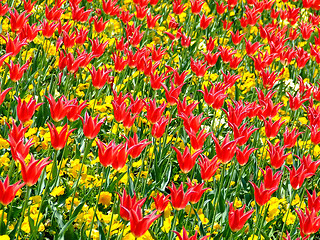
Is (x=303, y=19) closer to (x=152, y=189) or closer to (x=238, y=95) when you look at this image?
(x=238, y=95)

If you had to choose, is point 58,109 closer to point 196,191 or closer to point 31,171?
point 31,171

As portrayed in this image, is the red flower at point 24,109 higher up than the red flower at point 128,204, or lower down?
higher up

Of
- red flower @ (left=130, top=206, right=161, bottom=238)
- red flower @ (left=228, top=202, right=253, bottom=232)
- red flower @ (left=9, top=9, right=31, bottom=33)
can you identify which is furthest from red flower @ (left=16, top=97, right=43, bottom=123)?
red flower @ (left=9, top=9, right=31, bottom=33)

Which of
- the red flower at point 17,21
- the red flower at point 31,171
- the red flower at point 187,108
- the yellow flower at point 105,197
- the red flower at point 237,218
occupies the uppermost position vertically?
the red flower at point 17,21

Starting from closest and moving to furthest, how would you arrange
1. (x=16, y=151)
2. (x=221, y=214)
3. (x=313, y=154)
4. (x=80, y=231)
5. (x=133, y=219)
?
(x=133, y=219) → (x=16, y=151) → (x=80, y=231) → (x=221, y=214) → (x=313, y=154)

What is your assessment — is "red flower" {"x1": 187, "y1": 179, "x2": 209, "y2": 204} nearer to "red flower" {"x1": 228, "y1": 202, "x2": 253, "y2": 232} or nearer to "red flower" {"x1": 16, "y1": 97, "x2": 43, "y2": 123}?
"red flower" {"x1": 228, "y1": 202, "x2": 253, "y2": 232}

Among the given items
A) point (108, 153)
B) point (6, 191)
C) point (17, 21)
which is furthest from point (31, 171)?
point (17, 21)

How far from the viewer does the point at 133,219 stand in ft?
6.34

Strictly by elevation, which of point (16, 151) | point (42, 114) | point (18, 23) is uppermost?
point (18, 23)

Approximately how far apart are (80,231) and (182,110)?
945mm

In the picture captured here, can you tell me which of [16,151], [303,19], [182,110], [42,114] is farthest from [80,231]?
[303,19]

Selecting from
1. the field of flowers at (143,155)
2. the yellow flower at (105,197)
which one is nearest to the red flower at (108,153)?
the field of flowers at (143,155)

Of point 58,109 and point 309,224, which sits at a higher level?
point 58,109

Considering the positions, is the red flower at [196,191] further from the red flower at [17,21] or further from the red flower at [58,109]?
the red flower at [17,21]
